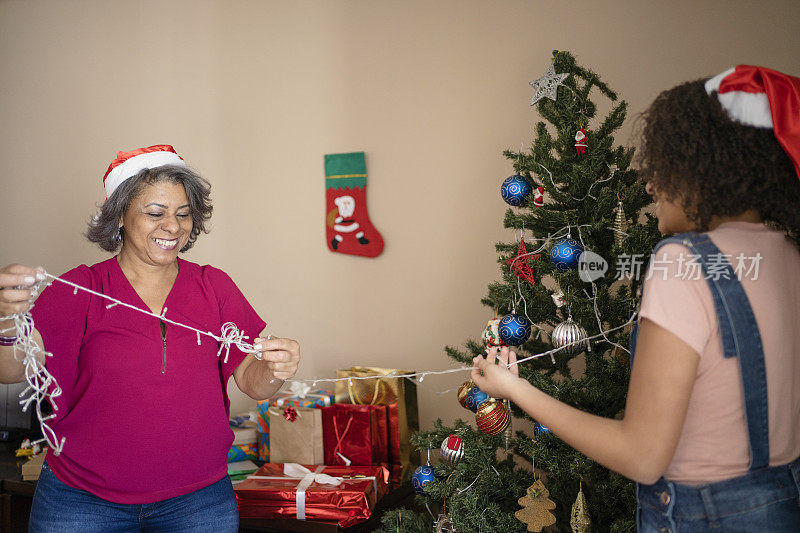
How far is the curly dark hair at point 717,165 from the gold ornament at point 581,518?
36.6 inches

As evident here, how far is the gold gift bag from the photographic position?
2.46 metres

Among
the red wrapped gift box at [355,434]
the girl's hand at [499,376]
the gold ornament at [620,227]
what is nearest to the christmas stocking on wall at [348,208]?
the red wrapped gift box at [355,434]

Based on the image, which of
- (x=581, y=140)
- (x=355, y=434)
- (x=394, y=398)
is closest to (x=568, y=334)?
(x=581, y=140)

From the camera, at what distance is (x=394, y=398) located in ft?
8.06

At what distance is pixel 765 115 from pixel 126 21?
10.3 feet

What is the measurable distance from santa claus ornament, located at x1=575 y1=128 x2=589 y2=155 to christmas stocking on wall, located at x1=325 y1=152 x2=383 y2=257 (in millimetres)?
1181

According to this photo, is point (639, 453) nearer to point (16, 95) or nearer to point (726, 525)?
point (726, 525)

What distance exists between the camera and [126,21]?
326cm

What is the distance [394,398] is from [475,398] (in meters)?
0.66

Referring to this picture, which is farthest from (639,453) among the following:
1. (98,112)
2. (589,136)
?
(98,112)

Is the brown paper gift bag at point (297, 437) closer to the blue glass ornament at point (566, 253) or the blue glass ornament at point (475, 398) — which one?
the blue glass ornament at point (475, 398)

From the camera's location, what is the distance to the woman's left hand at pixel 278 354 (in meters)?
1.52

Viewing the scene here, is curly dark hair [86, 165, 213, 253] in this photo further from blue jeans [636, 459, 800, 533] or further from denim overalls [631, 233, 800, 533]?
blue jeans [636, 459, 800, 533]

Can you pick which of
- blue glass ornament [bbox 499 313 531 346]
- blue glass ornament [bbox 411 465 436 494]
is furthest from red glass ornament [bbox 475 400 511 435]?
blue glass ornament [bbox 411 465 436 494]
